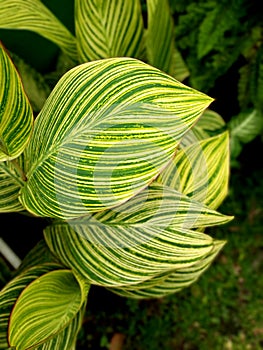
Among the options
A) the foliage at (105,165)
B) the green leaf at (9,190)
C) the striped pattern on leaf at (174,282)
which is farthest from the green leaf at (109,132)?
the striped pattern on leaf at (174,282)

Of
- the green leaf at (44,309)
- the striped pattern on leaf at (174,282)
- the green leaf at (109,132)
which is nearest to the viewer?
the green leaf at (109,132)

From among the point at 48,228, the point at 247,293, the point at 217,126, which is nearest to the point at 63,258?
the point at 48,228

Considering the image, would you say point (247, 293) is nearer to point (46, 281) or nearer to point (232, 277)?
point (232, 277)

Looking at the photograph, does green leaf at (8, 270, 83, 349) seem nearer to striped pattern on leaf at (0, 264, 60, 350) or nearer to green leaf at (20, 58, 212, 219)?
striped pattern on leaf at (0, 264, 60, 350)

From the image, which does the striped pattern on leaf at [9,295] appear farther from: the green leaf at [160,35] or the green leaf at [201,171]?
the green leaf at [160,35]

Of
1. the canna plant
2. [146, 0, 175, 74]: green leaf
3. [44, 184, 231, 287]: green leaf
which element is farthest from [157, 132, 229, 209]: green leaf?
[146, 0, 175, 74]: green leaf
